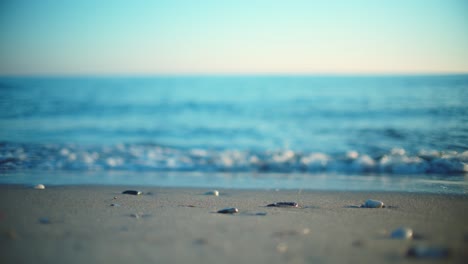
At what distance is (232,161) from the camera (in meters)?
7.32

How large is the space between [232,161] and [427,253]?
17.4ft

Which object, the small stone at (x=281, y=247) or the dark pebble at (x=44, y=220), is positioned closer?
the small stone at (x=281, y=247)

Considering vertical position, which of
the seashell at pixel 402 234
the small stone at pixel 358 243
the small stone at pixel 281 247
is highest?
the seashell at pixel 402 234

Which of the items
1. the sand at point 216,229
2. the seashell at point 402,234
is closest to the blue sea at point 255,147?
the sand at point 216,229

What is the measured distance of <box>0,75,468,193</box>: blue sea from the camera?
5871 millimetres

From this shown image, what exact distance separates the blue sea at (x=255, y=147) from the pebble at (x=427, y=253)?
116 inches

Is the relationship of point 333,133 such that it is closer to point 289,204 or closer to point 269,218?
point 289,204

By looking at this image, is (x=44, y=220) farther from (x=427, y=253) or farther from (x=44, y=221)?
(x=427, y=253)

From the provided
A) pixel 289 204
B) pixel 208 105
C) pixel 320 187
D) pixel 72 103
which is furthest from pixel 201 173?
pixel 72 103

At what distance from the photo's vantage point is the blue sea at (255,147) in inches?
231

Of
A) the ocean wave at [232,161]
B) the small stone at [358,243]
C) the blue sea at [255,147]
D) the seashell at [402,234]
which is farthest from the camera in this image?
the ocean wave at [232,161]

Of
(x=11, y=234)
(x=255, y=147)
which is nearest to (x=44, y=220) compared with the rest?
(x=11, y=234)

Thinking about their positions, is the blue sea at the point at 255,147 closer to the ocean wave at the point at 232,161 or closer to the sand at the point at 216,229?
the ocean wave at the point at 232,161

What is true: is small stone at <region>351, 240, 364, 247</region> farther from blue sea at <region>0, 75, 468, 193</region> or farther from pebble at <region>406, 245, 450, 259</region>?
blue sea at <region>0, 75, 468, 193</region>
